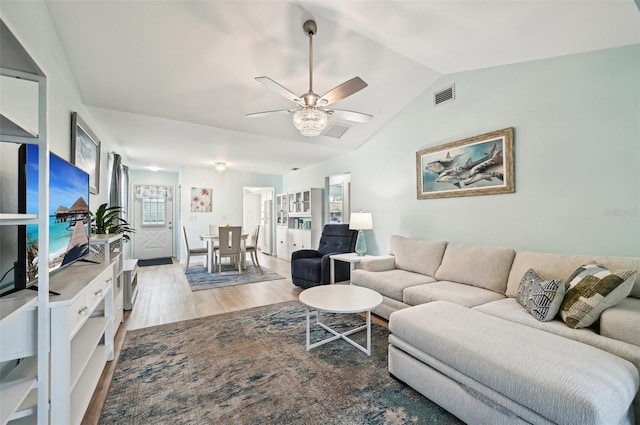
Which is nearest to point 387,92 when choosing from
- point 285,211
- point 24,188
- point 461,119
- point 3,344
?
point 461,119

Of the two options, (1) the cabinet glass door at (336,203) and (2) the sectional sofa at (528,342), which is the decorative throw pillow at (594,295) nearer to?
(2) the sectional sofa at (528,342)

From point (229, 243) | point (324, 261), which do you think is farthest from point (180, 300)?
point (324, 261)

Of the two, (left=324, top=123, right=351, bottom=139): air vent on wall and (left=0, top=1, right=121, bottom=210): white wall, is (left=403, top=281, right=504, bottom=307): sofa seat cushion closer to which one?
(left=324, top=123, right=351, bottom=139): air vent on wall

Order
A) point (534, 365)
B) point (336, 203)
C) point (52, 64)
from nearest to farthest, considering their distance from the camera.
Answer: point (534, 365) → point (52, 64) → point (336, 203)

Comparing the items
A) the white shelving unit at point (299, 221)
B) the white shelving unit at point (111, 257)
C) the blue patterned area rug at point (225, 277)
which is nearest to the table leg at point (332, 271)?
the blue patterned area rug at point (225, 277)

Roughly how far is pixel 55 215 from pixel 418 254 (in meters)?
3.25

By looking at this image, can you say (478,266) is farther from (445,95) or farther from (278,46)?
(278,46)

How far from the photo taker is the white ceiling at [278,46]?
2.00 metres

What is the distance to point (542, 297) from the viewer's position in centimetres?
185

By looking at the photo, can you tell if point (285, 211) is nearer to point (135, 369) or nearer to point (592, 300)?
point (135, 369)

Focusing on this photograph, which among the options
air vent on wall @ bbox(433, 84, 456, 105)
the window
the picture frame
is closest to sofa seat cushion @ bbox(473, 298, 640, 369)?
air vent on wall @ bbox(433, 84, 456, 105)

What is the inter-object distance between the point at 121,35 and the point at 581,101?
3.93 meters

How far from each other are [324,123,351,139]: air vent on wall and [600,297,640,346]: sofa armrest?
338 cm

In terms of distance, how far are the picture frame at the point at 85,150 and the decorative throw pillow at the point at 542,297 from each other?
162 inches
